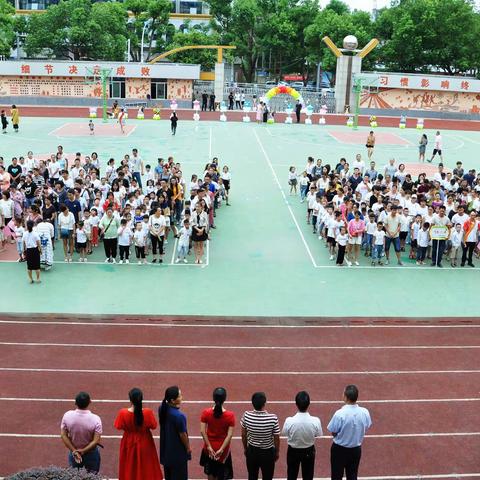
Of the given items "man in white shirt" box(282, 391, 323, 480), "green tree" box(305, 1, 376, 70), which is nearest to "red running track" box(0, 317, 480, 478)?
"man in white shirt" box(282, 391, 323, 480)

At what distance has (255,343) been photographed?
41.6ft

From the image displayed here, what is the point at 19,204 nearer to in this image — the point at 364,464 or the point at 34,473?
the point at 364,464

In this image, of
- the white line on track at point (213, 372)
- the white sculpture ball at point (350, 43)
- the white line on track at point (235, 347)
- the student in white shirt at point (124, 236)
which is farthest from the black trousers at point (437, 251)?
the white sculpture ball at point (350, 43)

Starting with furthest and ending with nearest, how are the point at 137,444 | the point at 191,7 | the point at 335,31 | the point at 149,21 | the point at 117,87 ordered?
the point at 191,7 < the point at 149,21 < the point at 335,31 < the point at 117,87 < the point at 137,444

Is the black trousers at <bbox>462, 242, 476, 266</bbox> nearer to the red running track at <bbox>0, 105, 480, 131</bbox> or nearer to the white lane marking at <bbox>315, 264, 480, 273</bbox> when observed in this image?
the white lane marking at <bbox>315, 264, 480, 273</bbox>

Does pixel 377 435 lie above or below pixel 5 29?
below

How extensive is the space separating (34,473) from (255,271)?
12.0 metres

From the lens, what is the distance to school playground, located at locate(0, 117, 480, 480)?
9516mm

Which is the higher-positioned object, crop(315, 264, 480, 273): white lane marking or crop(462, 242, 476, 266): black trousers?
crop(462, 242, 476, 266): black trousers

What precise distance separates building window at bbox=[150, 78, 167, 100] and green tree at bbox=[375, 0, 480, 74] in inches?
914

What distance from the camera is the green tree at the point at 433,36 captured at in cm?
6281

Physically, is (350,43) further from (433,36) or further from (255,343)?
(255,343)

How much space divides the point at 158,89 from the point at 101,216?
40.6 meters

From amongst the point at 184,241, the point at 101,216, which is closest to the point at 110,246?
the point at 101,216
